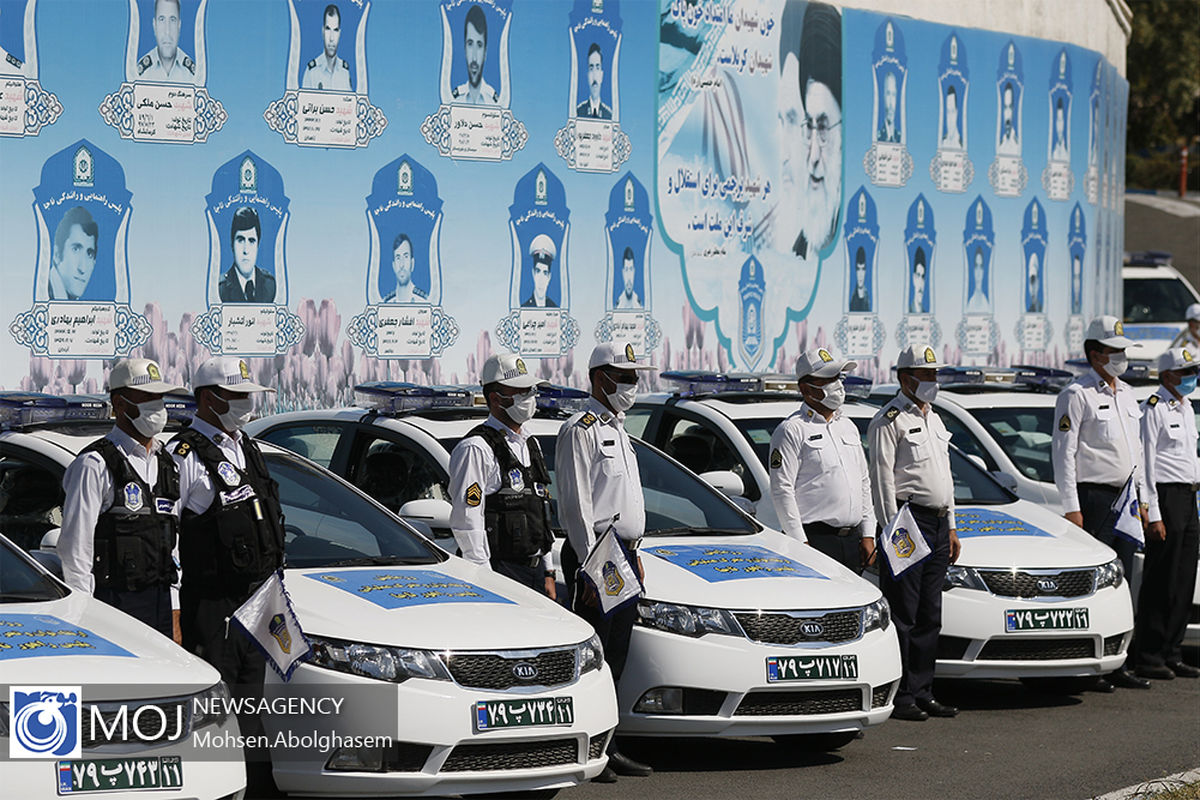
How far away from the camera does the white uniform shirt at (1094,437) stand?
1053 cm

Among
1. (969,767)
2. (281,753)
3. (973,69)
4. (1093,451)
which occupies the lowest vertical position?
(969,767)

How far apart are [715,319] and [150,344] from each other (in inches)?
231

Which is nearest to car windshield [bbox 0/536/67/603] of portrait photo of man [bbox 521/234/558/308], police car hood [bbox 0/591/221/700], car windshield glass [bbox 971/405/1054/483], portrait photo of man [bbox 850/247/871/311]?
police car hood [bbox 0/591/221/700]

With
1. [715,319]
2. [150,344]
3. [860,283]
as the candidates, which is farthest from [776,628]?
[860,283]

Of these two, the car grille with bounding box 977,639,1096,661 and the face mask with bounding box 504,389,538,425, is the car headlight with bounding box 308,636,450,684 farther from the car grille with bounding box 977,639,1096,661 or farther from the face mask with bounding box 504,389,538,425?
the car grille with bounding box 977,639,1096,661

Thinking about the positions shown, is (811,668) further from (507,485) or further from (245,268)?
(245,268)

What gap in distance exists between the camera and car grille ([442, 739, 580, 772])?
21.3 feet

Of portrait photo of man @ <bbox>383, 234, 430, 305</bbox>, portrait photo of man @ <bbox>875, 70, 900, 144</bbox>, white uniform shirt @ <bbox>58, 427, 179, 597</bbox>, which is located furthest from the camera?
portrait photo of man @ <bbox>875, 70, 900, 144</bbox>

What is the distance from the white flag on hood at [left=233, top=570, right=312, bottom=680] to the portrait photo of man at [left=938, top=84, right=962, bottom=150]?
45.6 feet

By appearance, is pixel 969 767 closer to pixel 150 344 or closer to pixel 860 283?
pixel 150 344

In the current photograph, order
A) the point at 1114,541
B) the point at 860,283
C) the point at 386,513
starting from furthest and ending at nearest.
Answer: the point at 860,283 < the point at 1114,541 < the point at 386,513

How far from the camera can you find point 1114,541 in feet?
34.8

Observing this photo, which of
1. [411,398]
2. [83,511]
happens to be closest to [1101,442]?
[411,398]

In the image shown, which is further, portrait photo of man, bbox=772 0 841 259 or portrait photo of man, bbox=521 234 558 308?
portrait photo of man, bbox=772 0 841 259
